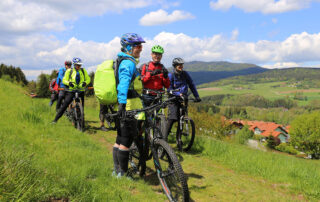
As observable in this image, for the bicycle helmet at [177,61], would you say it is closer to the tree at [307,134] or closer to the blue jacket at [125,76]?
the blue jacket at [125,76]

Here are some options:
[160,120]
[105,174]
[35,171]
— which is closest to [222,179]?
[160,120]

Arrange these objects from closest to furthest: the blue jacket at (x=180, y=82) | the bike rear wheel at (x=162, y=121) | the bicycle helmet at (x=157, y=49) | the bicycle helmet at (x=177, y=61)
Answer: the bicycle helmet at (x=157, y=49)
the bike rear wheel at (x=162, y=121)
the bicycle helmet at (x=177, y=61)
the blue jacket at (x=180, y=82)

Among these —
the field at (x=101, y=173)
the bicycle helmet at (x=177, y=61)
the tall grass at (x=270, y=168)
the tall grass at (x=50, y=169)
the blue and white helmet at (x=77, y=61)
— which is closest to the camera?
the tall grass at (x=50, y=169)

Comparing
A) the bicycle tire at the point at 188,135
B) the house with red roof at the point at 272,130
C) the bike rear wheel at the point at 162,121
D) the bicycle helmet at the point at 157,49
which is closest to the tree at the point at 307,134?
the house with red roof at the point at 272,130

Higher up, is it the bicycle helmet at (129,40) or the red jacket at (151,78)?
the bicycle helmet at (129,40)

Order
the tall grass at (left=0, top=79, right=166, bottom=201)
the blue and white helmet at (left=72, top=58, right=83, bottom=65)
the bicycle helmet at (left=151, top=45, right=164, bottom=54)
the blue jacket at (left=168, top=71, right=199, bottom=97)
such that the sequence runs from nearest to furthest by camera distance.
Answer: the tall grass at (left=0, top=79, right=166, bottom=201) < the bicycle helmet at (left=151, top=45, right=164, bottom=54) < the blue jacket at (left=168, top=71, right=199, bottom=97) < the blue and white helmet at (left=72, top=58, right=83, bottom=65)

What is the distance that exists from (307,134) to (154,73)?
57.7m

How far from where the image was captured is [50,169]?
12.2 feet

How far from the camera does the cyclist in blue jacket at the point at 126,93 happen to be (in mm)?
3883

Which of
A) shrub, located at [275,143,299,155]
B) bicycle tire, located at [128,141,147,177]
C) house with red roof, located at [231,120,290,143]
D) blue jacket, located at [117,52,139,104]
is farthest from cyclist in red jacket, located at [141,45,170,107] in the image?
house with red roof, located at [231,120,290,143]

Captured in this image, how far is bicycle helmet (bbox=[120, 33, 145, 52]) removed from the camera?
420 cm

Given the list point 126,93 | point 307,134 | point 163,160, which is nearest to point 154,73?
point 126,93

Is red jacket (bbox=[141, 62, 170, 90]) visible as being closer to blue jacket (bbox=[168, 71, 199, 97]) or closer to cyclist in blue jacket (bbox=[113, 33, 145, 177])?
blue jacket (bbox=[168, 71, 199, 97])

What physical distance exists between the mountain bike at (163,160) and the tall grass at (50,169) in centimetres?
30
